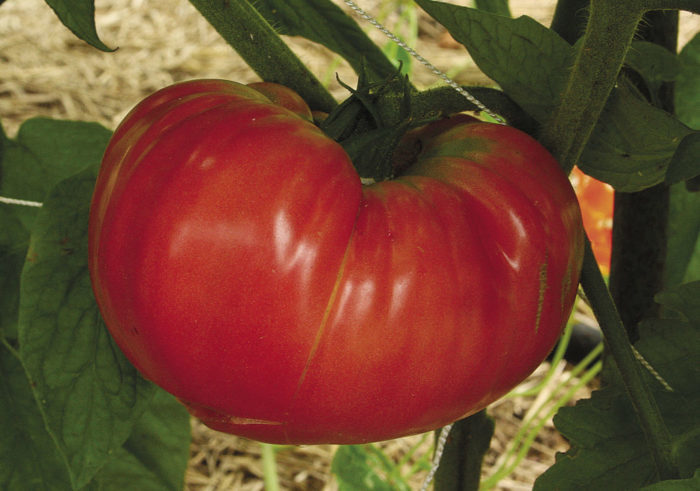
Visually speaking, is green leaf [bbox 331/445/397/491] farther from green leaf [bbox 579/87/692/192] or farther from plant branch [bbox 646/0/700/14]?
plant branch [bbox 646/0/700/14]

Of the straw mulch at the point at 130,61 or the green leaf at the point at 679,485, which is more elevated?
the green leaf at the point at 679,485

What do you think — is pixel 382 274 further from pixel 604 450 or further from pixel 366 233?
pixel 604 450

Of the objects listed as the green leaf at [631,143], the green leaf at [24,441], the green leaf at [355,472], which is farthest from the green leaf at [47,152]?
the green leaf at [355,472]

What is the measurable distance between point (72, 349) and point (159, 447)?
18 cm

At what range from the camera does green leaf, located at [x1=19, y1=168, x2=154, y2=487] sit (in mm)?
472

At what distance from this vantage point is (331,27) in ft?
1.93

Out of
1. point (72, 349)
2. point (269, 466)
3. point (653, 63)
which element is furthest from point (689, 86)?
point (269, 466)

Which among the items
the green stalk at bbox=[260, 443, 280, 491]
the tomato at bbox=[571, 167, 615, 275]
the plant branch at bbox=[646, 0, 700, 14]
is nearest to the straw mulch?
the green stalk at bbox=[260, 443, 280, 491]

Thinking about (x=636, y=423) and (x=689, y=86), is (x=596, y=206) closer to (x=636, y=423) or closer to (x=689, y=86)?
(x=689, y=86)

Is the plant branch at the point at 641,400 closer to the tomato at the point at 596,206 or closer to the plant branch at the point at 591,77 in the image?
the plant branch at the point at 591,77

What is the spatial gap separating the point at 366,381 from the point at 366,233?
6cm

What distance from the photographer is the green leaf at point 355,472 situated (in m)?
0.93

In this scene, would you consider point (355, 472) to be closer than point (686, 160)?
No

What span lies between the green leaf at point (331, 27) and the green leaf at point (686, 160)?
0.73ft
